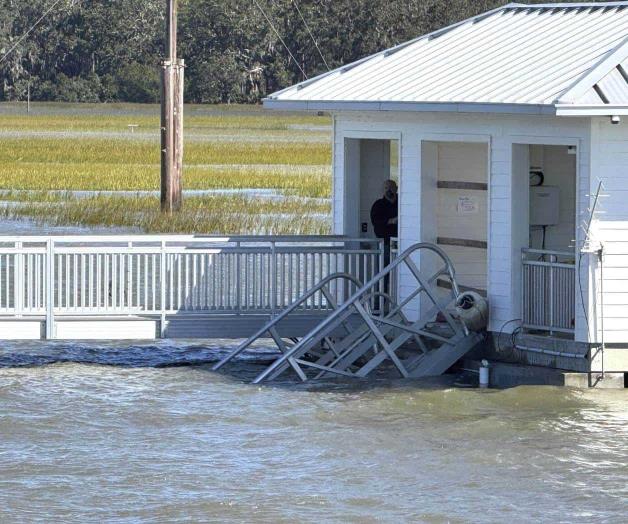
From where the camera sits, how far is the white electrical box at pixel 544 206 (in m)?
18.4

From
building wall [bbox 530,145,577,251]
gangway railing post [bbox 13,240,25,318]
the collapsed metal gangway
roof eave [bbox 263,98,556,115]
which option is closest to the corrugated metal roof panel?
roof eave [bbox 263,98,556,115]

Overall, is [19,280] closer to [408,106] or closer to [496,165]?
[408,106]

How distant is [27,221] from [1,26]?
9505 centimetres

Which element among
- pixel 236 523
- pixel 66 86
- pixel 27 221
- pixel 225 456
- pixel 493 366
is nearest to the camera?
pixel 236 523

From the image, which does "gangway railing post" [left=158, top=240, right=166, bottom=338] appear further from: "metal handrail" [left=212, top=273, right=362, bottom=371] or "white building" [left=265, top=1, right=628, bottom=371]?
"white building" [left=265, top=1, right=628, bottom=371]

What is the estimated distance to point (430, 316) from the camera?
58.5 ft

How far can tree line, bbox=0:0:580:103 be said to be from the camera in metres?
118

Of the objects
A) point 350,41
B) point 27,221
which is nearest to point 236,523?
point 27,221

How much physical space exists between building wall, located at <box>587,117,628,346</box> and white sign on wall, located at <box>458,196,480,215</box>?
9.83 feet

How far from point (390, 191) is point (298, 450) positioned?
16.7 ft

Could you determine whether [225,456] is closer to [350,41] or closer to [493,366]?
[493,366]

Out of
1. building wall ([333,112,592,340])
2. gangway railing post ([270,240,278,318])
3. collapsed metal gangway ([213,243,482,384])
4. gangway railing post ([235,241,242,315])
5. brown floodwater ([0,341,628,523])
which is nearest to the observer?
brown floodwater ([0,341,628,523])

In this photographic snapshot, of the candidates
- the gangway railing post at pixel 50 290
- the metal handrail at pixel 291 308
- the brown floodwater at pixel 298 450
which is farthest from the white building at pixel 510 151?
the gangway railing post at pixel 50 290

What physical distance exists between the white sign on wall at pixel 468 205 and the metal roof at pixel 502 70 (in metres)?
1.61
